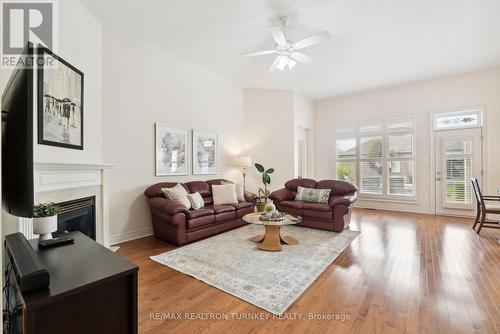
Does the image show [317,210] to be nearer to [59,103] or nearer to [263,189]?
[263,189]

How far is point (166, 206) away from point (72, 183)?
1.27m

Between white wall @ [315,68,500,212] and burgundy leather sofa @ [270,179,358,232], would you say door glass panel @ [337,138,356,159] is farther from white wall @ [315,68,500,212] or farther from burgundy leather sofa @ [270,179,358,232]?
burgundy leather sofa @ [270,179,358,232]

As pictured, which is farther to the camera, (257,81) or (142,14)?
(257,81)

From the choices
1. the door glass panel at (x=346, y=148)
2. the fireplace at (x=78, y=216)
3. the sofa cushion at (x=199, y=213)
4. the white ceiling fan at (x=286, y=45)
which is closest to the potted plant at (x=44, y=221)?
the fireplace at (x=78, y=216)

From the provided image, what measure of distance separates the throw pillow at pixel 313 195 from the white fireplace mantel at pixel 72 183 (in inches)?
136

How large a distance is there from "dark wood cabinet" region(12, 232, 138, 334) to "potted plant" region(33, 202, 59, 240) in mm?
474

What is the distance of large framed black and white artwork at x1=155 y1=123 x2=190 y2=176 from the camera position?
4207mm

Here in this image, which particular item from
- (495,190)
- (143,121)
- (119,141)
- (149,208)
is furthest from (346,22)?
(495,190)

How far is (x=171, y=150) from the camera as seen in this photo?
442 cm

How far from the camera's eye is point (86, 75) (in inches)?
116

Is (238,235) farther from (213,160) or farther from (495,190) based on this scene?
(495,190)

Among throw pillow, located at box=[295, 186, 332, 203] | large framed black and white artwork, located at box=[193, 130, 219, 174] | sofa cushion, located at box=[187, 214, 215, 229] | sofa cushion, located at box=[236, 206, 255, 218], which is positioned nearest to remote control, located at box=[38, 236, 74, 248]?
sofa cushion, located at box=[187, 214, 215, 229]

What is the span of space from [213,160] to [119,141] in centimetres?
207

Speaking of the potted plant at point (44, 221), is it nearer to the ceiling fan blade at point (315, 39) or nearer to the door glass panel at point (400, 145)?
the ceiling fan blade at point (315, 39)
